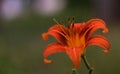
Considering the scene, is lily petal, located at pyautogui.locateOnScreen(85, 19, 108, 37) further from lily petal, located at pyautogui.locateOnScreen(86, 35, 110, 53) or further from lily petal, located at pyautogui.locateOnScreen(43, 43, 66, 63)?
lily petal, located at pyautogui.locateOnScreen(43, 43, 66, 63)

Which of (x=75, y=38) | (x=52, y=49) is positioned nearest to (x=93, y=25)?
(x=75, y=38)

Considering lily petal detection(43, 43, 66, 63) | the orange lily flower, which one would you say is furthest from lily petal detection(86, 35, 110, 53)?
lily petal detection(43, 43, 66, 63)

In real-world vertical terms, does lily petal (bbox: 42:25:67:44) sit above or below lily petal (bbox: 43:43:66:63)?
above

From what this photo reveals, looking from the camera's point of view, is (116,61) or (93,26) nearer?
(93,26)

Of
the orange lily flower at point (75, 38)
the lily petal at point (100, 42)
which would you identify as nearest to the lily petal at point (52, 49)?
the orange lily flower at point (75, 38)

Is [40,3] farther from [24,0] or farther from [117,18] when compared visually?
[117,18]

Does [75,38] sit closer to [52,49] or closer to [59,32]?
[59,32]

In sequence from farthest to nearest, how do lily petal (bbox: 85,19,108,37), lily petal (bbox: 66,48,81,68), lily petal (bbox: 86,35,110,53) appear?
lily petal (bbox: 85,19,108,37), lily petal (bbox: 86,35,110,53), lily petal (bbox: 66,48,81,68)

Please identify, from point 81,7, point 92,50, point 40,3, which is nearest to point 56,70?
point 92,50
